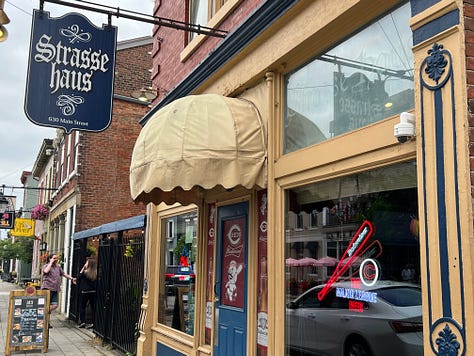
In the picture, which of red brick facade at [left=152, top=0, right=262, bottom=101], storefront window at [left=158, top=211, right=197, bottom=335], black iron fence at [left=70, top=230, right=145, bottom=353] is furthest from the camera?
black iron fence at [left=70, top=230, right=145, bottom=353]

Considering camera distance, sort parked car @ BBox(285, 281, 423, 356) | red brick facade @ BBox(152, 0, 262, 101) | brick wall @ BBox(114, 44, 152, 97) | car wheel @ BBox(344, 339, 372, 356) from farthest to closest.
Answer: brick wall @ BBox(114, 44, 152, 97) < red brick facade @ BBox(152, 0, 262, 101) < car wheel @ BBox(344, 339, 372, 356) < parked car @ BBox(285, 281, 423, 356)

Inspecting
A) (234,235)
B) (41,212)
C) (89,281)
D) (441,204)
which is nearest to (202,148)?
(234,235)

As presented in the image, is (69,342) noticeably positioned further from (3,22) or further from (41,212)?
(41,212)

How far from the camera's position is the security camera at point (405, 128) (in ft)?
11.6

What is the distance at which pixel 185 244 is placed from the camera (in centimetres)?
786

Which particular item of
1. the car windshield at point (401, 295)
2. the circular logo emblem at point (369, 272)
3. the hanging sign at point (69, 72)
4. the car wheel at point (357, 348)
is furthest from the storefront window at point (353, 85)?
the hanging sign at point (69, 72)

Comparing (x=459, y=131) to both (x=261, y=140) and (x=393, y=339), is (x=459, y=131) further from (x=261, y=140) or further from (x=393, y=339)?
(x=261, y=140)

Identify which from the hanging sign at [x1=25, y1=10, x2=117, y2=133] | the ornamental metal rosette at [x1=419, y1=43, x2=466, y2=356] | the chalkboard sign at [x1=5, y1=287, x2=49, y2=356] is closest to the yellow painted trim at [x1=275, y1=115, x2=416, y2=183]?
the ornamental metal rosette at [x1=419, y1=43, x2=466, y2=356]

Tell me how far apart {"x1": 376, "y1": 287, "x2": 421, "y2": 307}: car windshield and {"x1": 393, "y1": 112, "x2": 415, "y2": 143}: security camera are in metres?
1.05

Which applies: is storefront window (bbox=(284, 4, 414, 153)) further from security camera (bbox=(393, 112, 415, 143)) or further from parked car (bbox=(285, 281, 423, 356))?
parked car (bbox=(285, 281, 423, 356))

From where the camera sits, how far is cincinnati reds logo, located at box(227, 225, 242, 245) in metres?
6.32

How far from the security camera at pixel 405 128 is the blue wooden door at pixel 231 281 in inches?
113

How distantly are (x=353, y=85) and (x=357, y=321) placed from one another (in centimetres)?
202

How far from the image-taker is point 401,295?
380cm
